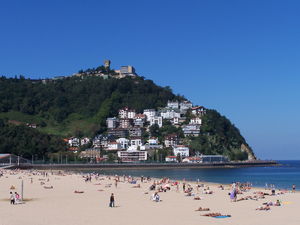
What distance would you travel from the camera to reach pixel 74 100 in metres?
177

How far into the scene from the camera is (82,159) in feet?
421

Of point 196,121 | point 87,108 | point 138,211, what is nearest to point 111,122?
point 87,108

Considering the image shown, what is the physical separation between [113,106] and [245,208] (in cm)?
14594

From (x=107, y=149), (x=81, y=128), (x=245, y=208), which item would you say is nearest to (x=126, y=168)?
(x=107, y=149)

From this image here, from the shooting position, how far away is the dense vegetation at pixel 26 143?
114 metres

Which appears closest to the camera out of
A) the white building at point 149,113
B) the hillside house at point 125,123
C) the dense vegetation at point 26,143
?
the dense vegetation at point 26,143

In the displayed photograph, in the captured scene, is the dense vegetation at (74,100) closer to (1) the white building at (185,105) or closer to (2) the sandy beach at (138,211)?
(1) the white building at (185,105)

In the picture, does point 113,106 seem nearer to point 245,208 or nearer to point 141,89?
point 141,89

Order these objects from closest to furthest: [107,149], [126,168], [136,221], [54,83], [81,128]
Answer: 1. [136,221]
2. [126,168]
3. [107,149]
4. [81,128]
5. [54,83]

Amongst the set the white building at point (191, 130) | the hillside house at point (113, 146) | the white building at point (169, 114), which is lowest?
the hillside house at point (113, 146)

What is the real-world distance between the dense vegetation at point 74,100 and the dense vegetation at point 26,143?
21.1 m

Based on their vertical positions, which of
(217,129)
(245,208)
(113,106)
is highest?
(113,106)

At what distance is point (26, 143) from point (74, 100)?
6212 centimetres

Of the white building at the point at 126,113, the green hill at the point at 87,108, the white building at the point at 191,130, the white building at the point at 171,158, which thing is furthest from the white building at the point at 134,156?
the white building at the point at 126,113
